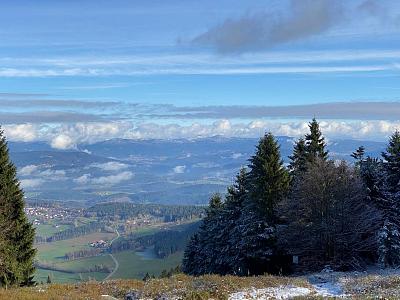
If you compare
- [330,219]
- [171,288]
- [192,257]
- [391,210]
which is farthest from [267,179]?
[192,257]

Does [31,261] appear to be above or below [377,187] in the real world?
below

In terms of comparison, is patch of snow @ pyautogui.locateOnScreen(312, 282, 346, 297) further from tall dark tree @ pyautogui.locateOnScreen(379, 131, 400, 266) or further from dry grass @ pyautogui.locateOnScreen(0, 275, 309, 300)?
tall dark tree @ pyautogui.locateOnScreen(379, 131, 400, 266)

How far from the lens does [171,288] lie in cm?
2602

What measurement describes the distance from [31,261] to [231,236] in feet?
66.9

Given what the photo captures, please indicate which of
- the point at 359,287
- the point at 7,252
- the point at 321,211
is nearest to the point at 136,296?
the point at 359,287

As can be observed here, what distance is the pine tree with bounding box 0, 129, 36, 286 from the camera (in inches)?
1585

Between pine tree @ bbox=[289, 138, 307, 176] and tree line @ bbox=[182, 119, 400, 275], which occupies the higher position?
pine tree @ bbox=[289, 138, 307, 176]

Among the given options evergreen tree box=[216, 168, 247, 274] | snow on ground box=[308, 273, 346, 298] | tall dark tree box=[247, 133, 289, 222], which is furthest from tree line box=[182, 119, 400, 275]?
snow on ground box=[308, 273, 346, 298]

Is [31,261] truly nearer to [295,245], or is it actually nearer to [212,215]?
[295,245]

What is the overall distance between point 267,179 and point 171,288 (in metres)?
22.9

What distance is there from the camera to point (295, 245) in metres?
43.3

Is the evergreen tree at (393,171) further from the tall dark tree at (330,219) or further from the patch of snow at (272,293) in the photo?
the patch of snow at (272,293)

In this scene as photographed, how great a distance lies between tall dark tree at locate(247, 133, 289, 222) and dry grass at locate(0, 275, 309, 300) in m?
16.5

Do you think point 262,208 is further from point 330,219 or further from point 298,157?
point 298,157
